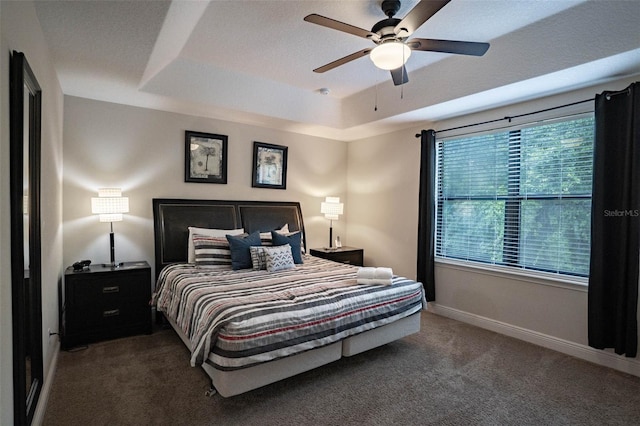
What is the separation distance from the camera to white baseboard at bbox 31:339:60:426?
202cm

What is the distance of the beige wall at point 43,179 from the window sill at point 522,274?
162 inches

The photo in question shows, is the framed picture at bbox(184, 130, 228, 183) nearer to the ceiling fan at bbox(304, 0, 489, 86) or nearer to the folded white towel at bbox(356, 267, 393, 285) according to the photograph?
the folded white towel at bbox(356, 267, 393, 285)

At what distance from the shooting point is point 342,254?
501 centimetres

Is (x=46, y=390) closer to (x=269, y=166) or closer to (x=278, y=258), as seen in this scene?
(x=278, y=258)

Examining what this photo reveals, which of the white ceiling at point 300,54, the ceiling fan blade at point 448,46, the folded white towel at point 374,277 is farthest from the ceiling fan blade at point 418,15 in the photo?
the folded white towel at point 374,277

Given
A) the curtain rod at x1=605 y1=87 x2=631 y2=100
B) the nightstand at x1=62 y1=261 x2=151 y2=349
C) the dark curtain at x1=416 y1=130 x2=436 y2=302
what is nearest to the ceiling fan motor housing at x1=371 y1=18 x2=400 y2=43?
the curtain rod at x1=605 y1=87 x2=631 y2=100

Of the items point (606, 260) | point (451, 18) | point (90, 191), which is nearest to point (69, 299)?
point (90, 191)

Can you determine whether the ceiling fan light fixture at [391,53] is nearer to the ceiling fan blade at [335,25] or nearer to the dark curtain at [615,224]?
the ceiling fan blade at [335,25]

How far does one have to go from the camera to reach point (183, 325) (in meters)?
2.72

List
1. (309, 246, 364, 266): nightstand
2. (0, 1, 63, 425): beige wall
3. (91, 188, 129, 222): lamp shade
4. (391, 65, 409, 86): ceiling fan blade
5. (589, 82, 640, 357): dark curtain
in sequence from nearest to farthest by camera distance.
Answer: (0, 1, 63, 425): beige wall → (391, 65, 409, 86): ceiling fan blade → (589, 82, 640, 357): dark curtain → (91, 188, 129, 222): lamp shade → (309, 246, 364, 266): nightstand

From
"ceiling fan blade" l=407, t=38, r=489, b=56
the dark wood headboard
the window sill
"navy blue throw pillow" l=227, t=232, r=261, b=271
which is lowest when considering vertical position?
the window sill

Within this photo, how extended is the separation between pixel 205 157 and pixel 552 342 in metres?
4.45

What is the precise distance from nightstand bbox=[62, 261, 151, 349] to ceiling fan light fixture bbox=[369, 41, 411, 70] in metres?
3.03

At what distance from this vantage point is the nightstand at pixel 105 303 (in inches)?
122
